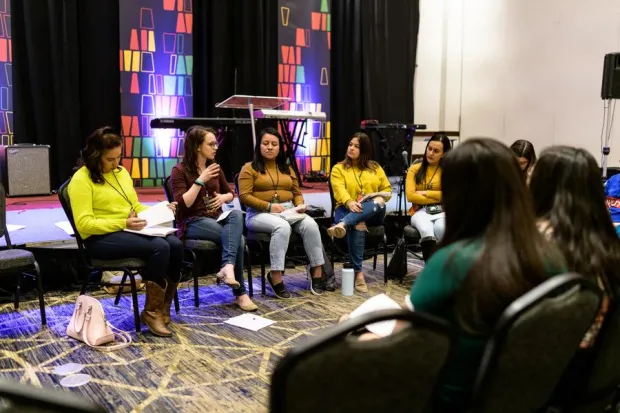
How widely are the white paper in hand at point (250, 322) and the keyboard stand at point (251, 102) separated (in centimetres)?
219

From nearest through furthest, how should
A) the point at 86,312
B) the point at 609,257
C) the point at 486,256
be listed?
1. the point at 486,256
2. the point at 609,257
3. the point at 86,312

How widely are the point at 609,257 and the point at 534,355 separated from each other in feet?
1.44

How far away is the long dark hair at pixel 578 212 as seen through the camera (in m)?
1.50

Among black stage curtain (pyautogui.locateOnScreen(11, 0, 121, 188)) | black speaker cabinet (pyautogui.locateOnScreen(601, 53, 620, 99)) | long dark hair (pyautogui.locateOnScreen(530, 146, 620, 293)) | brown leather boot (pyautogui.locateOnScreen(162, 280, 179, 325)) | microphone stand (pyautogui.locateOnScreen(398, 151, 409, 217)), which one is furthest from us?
black stage curtain (pyautogui.locateOnScreen(11, 0, 121, 188))

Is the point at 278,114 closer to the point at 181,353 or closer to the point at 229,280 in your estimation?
the point at 229,280

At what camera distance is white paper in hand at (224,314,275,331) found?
10.9 feet

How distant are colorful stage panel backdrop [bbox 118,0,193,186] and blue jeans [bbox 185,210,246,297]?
11.4 ft

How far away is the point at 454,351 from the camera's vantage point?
112 centimetres

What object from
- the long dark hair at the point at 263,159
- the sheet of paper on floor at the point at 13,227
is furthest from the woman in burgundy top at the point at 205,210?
the sheet of paper on floor at the point at 13,227

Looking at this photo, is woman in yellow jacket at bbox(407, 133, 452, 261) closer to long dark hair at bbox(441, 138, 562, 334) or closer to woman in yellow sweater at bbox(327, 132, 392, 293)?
woman in yellow sweater at bbox(327, 132, 392, 293)

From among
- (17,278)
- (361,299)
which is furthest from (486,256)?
(17,278)

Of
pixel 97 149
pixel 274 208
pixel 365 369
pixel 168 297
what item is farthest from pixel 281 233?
pixel 365 369

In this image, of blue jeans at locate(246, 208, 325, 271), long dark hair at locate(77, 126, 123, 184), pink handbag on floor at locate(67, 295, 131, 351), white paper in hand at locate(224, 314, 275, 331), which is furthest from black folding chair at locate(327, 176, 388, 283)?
pink handbag on floor at locate(67, 295, 131, 351)

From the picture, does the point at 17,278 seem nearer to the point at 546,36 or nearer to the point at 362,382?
the point at 362,382
